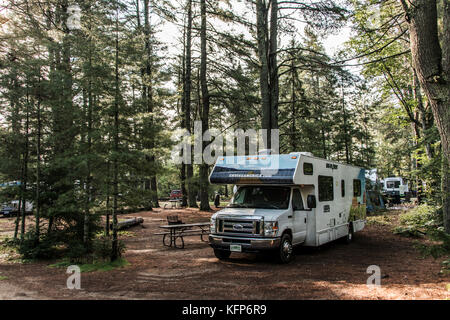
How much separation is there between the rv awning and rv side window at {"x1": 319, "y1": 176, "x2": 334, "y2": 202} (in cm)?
199

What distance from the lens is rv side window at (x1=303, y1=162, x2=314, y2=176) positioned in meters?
9.37

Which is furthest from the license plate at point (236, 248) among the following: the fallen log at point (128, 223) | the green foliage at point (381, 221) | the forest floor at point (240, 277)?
the green foliage at point (381, 221)

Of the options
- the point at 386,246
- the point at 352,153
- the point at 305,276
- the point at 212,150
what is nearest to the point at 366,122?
the point at 352,153

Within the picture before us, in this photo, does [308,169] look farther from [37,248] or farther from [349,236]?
[37,248]

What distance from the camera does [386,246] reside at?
11891 mm

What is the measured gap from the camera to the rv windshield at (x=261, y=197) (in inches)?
363

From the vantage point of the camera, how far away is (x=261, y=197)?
9.57 m

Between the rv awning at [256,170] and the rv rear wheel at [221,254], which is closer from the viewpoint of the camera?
the rv awning at [256,170]

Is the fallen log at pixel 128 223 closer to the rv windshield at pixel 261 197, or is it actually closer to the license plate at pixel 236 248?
the rv windshield at pixel 261 197

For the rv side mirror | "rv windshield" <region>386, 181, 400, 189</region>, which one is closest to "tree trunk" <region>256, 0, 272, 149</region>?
the rv side mirror

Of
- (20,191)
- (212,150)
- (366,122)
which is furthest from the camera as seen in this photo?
(366,122)

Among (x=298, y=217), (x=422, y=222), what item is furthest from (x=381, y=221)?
(x=298, y=217)

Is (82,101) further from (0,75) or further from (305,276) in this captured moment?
(305,276)

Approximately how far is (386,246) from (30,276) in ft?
37.6
